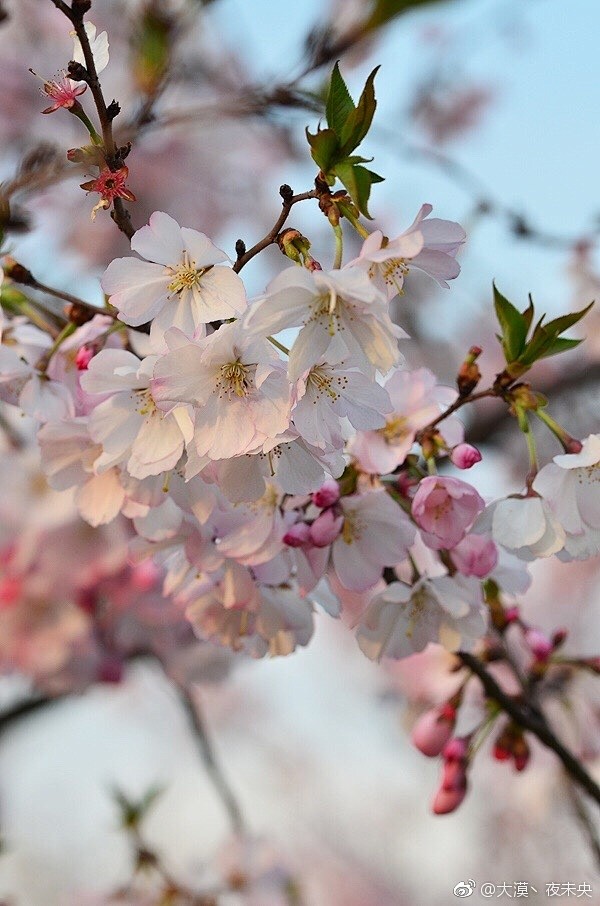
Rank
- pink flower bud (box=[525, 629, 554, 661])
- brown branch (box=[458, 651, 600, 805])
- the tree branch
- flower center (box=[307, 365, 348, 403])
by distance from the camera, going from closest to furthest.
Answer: flower center (box=[307, 365, 348, 403]), brown branch (box=[458, 651, 600, 805]), pink flower bud (box=[525, 629, 554, 661]), the tree branch

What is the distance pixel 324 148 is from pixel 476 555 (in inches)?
14.5

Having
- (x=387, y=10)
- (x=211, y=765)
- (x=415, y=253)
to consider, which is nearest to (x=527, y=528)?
(x=415, y=253)

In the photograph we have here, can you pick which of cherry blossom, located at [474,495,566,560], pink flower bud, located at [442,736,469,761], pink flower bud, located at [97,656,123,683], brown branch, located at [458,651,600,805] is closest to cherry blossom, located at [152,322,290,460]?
cherry blossom, located at [474,495,566,560]

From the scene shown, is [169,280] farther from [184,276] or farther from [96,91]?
[96,91]

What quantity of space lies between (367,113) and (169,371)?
0.22m

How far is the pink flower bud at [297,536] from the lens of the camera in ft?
2.50

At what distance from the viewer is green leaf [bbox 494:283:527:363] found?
0.70m

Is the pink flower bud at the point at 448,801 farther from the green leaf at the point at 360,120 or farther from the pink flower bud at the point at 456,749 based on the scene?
the green leaf at the point at 360,120

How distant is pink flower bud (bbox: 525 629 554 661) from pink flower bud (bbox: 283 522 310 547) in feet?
1.70

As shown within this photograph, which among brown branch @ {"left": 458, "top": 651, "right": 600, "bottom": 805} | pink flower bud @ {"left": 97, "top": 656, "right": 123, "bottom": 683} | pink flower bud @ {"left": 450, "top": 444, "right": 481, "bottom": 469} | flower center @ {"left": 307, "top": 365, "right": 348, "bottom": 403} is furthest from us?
pink flower bud @ {"left": 97, "top": 656, "right": 123, "bottom": 683}

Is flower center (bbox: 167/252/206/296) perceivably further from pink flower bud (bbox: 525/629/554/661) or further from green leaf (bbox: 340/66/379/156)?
pink flower bud (bbox: 525/629/554/661)

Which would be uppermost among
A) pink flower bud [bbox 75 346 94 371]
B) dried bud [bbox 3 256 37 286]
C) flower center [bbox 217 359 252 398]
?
dried bud [bbox 3 256 37 286]

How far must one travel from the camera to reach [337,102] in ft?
2.03

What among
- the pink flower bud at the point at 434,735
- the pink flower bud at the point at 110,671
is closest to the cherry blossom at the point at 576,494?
the pink flower bud at the point at 434,735
